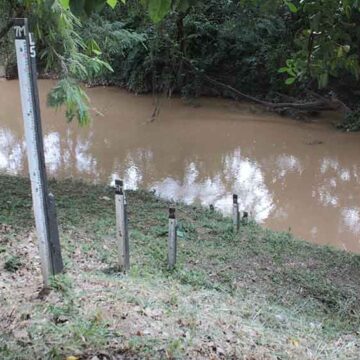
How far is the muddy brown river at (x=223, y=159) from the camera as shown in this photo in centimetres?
891

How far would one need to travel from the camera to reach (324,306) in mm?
4129

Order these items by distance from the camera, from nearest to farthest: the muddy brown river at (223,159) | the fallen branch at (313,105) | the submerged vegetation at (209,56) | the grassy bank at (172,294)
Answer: the grassy bank at (172,294), the muddy brown river at (223,159), the submerged vegetation at (209,56), the fallen branch at (313,105)

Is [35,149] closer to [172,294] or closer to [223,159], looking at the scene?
[172,294]

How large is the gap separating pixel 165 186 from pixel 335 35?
22.9ft

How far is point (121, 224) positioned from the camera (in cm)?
376

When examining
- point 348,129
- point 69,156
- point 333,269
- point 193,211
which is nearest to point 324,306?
point 333,269

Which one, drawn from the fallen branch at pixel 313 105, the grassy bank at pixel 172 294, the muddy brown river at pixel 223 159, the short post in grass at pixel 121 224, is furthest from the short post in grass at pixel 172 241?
the fallen branch at pixel 313 105

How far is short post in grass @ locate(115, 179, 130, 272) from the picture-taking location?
3.70 m

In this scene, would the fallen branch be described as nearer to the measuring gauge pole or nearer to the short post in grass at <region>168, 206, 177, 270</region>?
the short post in grass at <region>168, 206, 177, 270</region>

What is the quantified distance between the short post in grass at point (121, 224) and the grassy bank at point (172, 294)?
128mm

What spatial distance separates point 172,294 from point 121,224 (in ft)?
2.45

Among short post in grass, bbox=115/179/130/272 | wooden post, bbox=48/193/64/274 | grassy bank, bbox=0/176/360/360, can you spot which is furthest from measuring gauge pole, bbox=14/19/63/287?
short post in grass, bbox=115/179/130/272

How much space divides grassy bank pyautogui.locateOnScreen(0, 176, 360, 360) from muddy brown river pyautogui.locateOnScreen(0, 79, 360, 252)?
259cm

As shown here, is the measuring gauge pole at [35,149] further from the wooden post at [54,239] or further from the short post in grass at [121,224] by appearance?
the short post in grass at [121,224]
